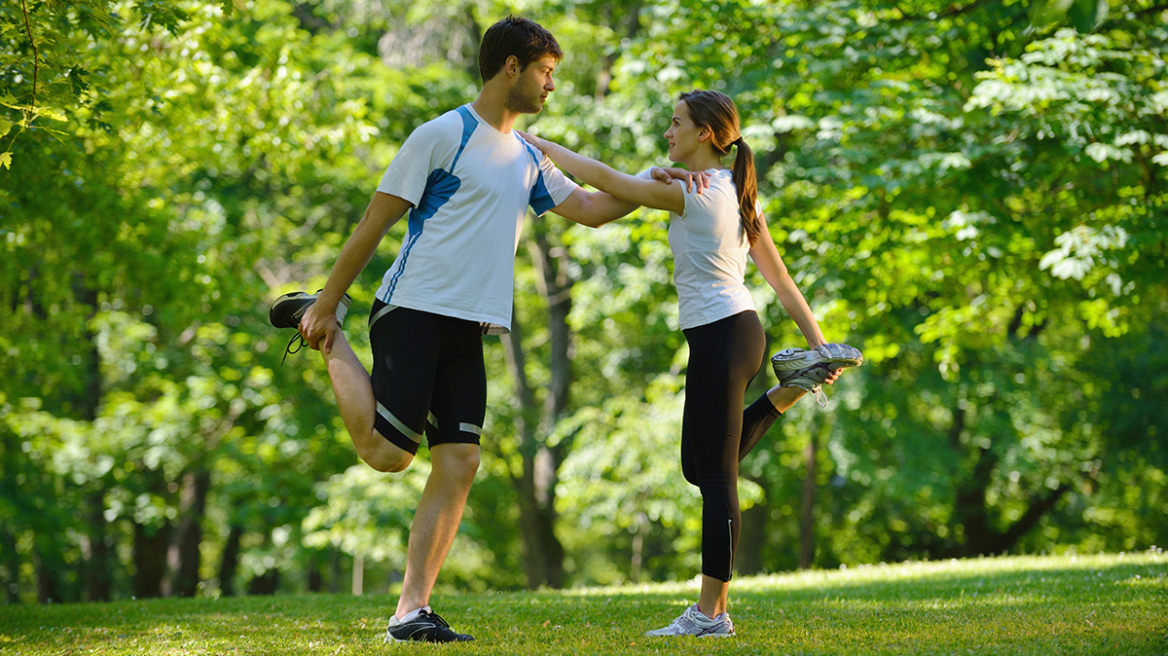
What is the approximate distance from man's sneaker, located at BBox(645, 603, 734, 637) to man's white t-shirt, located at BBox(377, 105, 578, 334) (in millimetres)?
1328

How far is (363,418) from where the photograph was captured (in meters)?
3.29

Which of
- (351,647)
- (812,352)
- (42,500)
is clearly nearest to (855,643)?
(812,352)

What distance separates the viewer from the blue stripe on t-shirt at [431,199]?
11.0 feet

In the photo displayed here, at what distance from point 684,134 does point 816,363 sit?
1.10m

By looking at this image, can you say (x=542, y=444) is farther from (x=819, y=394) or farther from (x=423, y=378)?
(x=423, y=378)

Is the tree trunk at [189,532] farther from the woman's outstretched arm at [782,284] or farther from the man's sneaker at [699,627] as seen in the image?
the woman's outstretched arm at [782,284]

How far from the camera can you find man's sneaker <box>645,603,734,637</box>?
344 centimetres

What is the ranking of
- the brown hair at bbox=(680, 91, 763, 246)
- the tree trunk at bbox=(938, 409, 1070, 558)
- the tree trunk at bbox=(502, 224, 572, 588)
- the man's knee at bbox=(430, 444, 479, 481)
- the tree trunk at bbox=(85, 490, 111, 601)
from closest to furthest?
the man's knee at bbox=(430, 444, 479, 481) → the brown hair at bbox=(680, 91, 763, 246) → the tree trunk at bbox=(85, 490, 111, 601) → the tree trunk at bbox=(502, 224, 572, 588) → the tree trunk at bbox=(938, 409, 1070, 558)

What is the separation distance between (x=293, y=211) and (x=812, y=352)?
1419cm

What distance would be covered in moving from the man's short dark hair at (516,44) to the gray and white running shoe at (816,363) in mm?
1563

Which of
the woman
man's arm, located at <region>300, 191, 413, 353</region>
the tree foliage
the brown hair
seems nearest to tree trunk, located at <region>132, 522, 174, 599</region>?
the tree foliage

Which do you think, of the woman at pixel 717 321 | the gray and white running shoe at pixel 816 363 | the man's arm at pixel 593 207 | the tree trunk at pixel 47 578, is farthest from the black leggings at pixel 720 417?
the tree trunk at pixel 47 578

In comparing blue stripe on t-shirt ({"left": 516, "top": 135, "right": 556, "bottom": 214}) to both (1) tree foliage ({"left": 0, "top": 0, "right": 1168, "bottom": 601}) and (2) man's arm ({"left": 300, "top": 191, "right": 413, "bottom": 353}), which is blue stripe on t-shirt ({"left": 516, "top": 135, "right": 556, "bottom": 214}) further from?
(1) tree foliage ({"left": 0, "top": 0, "right": 1168, "bottom": 601})

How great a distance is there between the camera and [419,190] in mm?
3316
